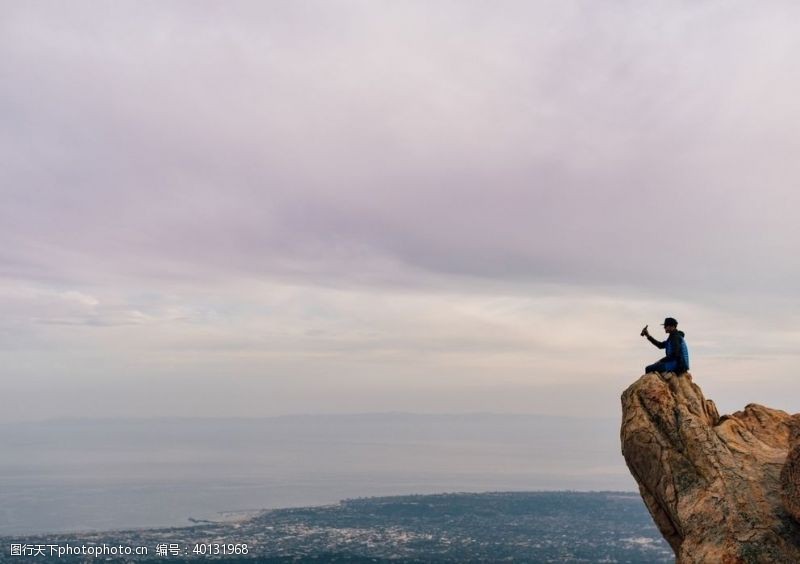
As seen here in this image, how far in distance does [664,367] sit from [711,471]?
3587 millimetres

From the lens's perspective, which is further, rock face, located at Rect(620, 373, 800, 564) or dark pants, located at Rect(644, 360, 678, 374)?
dark pants, located at Rect(644, 360, 678, 374)

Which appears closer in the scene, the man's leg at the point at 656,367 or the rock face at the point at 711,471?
the rock face at the point at 711,471

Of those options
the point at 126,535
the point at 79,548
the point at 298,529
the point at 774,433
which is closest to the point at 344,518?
the point at 298,529

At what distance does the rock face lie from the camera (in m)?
16.5

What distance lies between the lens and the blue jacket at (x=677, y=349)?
2086 centimetres

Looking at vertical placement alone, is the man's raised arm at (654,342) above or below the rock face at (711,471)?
above

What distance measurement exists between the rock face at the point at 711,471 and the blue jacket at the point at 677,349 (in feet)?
1.28

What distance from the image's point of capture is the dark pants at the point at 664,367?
21.0m

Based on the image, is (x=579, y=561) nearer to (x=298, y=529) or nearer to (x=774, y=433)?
(x=298, y=529)

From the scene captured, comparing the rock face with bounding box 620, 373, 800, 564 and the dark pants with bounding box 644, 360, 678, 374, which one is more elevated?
the dark pants with bounding box 644, 360, 678, 374

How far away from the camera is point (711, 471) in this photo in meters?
18.4

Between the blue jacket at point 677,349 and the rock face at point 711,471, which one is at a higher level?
the blue jacket at point 677,349

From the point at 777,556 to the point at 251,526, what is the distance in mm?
188337

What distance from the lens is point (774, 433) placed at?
20.6 meters
